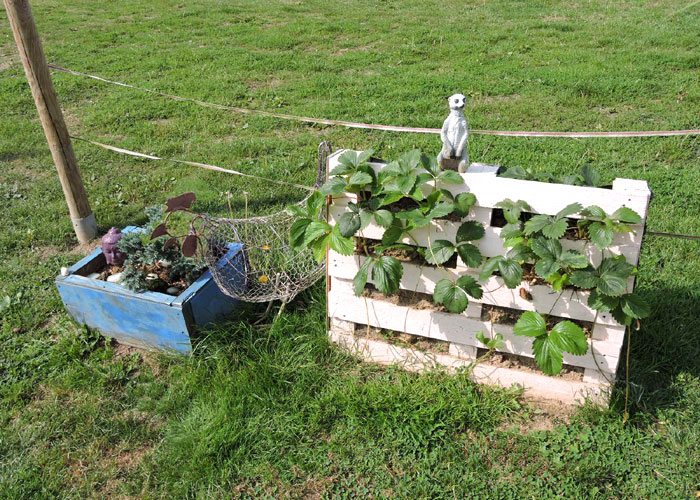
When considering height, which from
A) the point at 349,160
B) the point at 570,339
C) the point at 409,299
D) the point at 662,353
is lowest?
the point at 662,353

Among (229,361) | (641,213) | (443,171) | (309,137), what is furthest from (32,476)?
(309,137)

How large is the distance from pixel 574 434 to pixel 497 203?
119 centimetres

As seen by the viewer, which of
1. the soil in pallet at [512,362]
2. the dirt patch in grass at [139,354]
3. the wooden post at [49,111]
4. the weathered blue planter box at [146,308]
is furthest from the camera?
the wooden post at [49,111]

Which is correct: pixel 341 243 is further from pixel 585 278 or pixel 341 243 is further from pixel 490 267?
pixel 585 278

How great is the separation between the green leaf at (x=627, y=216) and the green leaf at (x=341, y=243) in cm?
117

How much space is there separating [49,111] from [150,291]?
1.69 metres

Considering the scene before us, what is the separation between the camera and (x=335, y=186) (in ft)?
Result: 9.10

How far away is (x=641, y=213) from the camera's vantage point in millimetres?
2496

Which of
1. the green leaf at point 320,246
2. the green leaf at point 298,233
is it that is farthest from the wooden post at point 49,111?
the green leaf at point 320,246

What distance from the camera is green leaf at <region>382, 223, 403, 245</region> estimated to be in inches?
110

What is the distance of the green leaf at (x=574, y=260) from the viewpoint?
2490 millimetres

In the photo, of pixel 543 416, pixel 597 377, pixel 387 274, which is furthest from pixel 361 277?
pixel 597 377

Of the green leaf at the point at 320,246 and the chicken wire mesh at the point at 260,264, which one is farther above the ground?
the green leaf at the point at 320,246

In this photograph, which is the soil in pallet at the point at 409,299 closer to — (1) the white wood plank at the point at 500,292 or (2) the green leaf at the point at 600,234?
(1) the white wood plank at the point at 500,292
